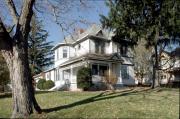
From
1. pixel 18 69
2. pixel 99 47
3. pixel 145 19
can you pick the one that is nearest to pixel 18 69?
pixel 18 69

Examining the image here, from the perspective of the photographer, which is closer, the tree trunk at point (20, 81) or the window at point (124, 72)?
the tree trunk at point (20, 81)

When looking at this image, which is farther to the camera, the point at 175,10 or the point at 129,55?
the point at 129,55

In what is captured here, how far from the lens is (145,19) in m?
29.9

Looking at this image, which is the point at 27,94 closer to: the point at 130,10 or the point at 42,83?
the point at 130,10

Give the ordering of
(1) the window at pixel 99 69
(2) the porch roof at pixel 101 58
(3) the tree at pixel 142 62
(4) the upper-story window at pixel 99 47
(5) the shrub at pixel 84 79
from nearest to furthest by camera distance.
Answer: (5) the shrub at pixel 84 79 → (2) the porch roof at pixel 101 58 → (1) the window at pixel 99 69 → (4) the upper-story window at pixel 99 47 → (3) the tree at pixel 142 62

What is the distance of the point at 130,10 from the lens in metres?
29.3

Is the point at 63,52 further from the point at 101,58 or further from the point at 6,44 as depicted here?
the point at 6,44

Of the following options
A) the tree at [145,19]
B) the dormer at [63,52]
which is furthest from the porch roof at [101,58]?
the tree at [145,19]

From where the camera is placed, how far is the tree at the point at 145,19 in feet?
93.9

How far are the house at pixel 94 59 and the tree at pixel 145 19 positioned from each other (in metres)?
7.76

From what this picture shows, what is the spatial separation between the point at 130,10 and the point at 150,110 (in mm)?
15791

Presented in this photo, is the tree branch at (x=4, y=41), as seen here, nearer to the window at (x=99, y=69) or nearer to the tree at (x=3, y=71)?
the tree at (x=3, y=71)

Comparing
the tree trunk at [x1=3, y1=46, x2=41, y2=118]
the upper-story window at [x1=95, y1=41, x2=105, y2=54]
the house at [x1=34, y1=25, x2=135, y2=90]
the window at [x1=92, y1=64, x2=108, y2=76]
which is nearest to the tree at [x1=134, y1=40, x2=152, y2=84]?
the house at [x1=34, y1=25, x2=135, y2=90]

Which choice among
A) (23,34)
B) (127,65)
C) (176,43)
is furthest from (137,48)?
(23,34)
